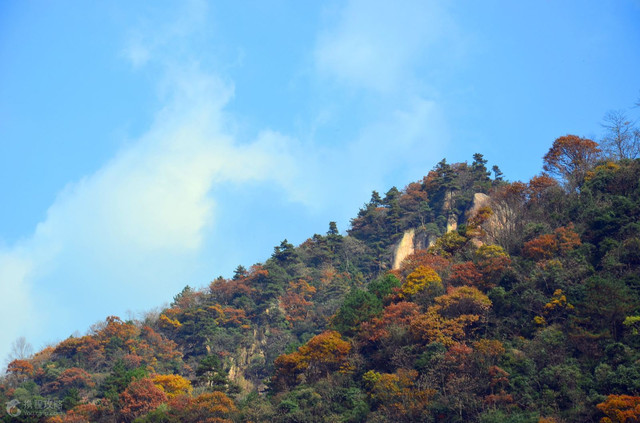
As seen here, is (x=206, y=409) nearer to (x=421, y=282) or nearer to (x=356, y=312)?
(x=356, y=312)

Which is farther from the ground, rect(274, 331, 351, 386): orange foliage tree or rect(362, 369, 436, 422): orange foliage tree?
rect(274, 331, 351, 386): orange foliage tree

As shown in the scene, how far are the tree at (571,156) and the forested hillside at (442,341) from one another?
11 centimetres

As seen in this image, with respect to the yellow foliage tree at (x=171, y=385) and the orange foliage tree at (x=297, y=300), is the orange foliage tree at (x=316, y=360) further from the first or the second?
the orange foliage tree at (x=297, y=300)

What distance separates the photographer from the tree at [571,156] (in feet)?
141

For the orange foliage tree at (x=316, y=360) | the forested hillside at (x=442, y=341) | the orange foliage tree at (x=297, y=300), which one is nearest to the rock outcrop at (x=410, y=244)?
the forested hillside at (x=442, y=341)

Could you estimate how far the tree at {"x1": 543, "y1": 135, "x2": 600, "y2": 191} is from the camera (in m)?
43.1

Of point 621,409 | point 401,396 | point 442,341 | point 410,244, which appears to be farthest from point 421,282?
point 410,244

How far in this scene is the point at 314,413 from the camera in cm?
3070

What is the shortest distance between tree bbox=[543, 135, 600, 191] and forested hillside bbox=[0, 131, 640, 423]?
109 millimetres

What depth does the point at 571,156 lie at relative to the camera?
44125 mm

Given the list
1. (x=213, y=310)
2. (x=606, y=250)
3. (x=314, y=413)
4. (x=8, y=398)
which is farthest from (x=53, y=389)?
(x=606, y=250)

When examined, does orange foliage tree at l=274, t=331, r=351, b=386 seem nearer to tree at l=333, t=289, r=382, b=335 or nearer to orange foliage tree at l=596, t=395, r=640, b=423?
tree at l=333, t=289, r=382, b=335

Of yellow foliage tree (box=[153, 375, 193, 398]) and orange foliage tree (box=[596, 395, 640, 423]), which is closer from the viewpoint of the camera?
orange foliage tree (box=[596, 395, 640, 423])

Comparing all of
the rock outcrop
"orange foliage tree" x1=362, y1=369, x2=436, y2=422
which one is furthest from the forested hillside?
the rock outcrop
